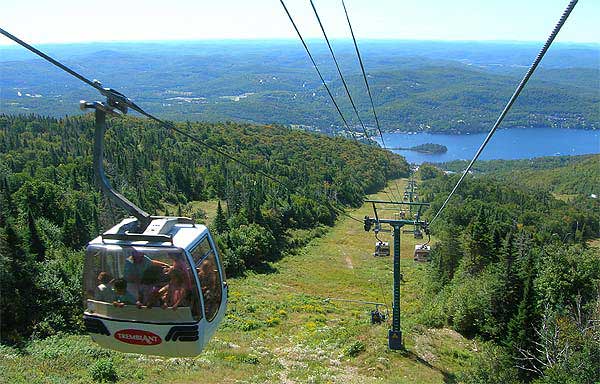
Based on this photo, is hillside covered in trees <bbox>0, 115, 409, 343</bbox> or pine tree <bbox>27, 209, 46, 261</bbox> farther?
pine tree <bbox>27, 209, 46, 261</bbox>

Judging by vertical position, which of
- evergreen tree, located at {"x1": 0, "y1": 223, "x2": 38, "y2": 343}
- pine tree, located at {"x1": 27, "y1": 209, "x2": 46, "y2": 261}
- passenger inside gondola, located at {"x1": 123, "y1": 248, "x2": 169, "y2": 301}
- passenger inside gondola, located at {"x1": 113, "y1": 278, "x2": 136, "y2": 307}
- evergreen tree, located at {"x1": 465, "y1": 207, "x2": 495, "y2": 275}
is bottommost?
evergreen tree, located at {"x1": 465, "y1": 207, "x2": 495, "y2": 275}

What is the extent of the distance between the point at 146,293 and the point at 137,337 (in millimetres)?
858

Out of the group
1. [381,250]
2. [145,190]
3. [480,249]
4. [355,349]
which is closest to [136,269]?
[355,349]

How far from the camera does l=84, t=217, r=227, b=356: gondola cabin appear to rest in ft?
31.5

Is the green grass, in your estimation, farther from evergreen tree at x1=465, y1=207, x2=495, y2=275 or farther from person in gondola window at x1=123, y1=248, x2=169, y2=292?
person in gondola window at x1=123, y1=248, x2=169, y2=292

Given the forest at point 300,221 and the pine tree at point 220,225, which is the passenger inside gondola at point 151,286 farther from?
the pine tree at point 220,225

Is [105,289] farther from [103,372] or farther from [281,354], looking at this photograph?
[281,354]

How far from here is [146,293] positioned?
973 cm

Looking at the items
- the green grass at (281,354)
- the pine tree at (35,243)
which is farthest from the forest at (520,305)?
the pine tree at (35,243)

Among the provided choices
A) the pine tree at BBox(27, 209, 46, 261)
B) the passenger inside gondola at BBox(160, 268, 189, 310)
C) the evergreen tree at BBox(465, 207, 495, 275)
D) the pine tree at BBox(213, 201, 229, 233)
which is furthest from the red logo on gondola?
the pine tree at BBox(213, 201, 229, 233)

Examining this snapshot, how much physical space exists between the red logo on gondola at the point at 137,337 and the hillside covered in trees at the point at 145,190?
13681 millimetres

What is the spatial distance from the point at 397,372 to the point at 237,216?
50804 millimetres

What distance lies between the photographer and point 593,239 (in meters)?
102

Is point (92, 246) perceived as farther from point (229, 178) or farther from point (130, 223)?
point (229, 178)
